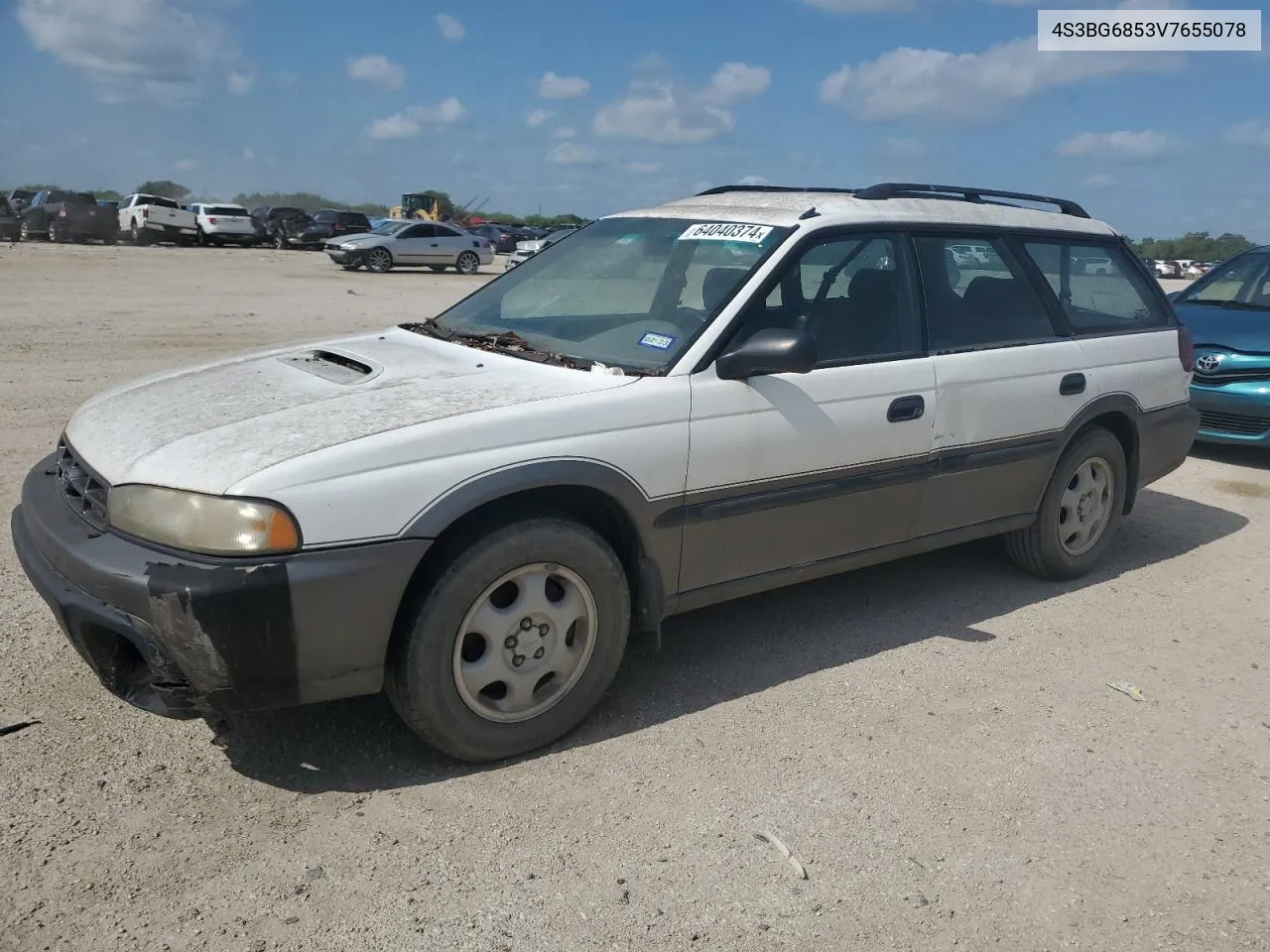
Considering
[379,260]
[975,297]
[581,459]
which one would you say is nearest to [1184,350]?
[975,297]

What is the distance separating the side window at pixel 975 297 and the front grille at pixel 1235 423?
3673 millimetres

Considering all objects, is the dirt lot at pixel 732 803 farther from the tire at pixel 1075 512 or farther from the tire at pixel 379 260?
the tire at pixel 379 260

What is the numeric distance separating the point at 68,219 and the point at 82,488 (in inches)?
1275

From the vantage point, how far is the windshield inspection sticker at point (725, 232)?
3.96 m

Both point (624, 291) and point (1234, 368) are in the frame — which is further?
point (1234, 368)

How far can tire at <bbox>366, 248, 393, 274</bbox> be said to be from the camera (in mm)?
28125

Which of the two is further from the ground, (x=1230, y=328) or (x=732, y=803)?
(x=1230, y=328)

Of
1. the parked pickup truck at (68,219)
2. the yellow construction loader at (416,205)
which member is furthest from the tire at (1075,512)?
the yellow construction loader at (416,205)

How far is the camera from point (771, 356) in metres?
3.50

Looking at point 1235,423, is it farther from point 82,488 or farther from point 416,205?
point 416,205

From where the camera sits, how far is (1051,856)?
9.59 ft

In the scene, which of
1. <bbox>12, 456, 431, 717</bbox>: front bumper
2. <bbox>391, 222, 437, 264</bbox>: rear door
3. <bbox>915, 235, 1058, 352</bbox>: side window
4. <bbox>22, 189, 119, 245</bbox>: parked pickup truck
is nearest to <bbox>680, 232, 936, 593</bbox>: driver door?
<bbox>915, 235, 1058, 352</bbox>: side window

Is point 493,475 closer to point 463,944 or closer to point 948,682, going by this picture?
point 463,944

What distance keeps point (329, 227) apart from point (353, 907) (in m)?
36.3
